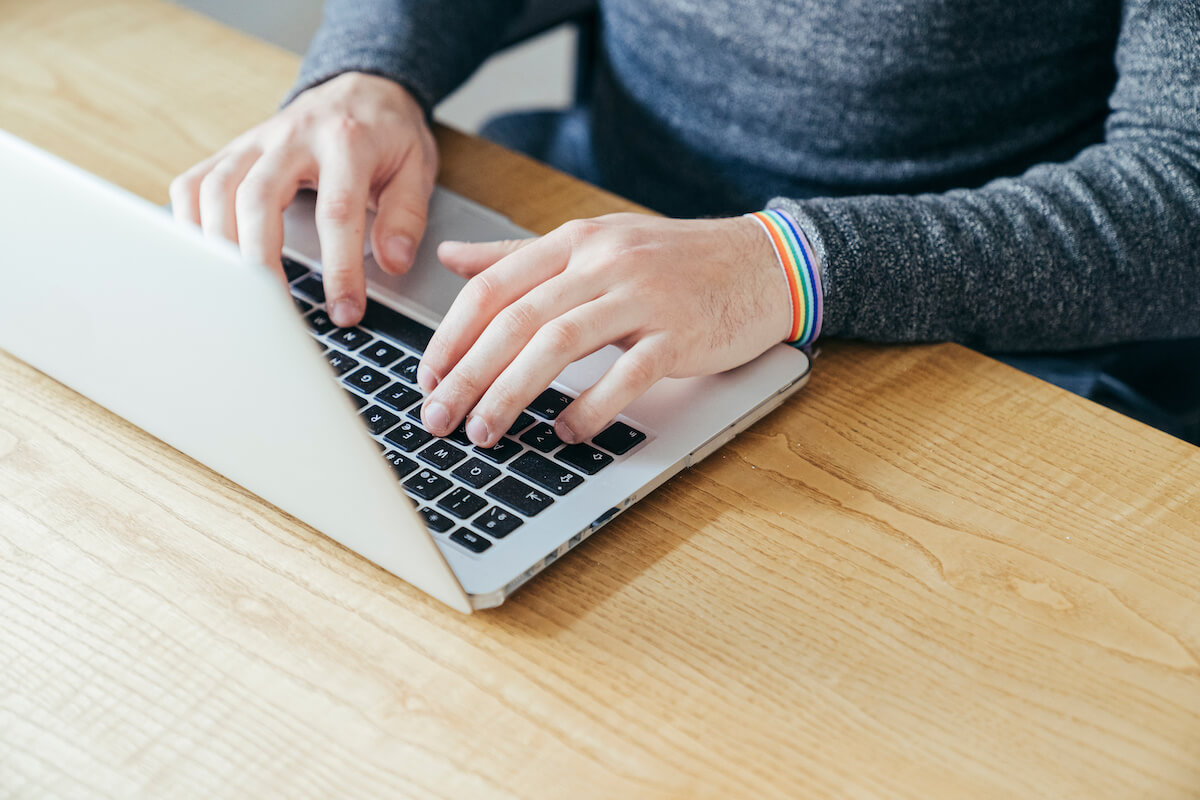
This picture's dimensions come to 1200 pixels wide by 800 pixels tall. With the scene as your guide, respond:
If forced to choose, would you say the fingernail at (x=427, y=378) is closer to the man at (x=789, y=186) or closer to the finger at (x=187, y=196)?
the man at (x=789, y=186)

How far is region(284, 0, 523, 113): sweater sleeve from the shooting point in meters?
0.83

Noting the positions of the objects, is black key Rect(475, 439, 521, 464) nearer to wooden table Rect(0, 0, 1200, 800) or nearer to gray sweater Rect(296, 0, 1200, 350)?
wooden table Rect(0, 0, 1200, 800)

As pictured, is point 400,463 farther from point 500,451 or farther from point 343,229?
point 343,229

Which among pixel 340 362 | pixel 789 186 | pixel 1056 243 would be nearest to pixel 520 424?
pixel 340 362

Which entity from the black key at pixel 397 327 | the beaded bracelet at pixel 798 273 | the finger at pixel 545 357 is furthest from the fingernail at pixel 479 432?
the beaded bracelet at pixel 798 273

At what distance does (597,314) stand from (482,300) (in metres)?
0.07

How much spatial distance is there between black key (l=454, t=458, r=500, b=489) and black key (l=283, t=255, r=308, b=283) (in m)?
0.24

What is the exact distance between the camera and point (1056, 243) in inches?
26.3

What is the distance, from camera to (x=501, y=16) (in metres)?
1.03

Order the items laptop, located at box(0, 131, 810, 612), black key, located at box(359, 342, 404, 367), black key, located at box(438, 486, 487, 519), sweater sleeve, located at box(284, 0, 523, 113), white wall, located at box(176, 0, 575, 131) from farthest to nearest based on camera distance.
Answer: white wall, located at box(176, 0, 575, 131) → sweater sleeve, located at box(284, 0, 523, 113) → black key, located at box(359, 342, 404, 367) → black key, located at box(438, 486, 487, 519) → laptop, located at box(0, 131, 810, 612)

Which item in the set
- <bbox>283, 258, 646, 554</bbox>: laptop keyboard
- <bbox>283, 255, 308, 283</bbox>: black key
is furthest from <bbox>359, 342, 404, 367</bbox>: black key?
<bbox>283, 255, 308, 283</bbox>: black key

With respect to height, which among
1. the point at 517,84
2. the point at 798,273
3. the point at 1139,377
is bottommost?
the point at 517,84

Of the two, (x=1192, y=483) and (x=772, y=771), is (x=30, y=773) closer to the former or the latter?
(x=772, y=771)

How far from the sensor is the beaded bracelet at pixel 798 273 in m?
0.62
